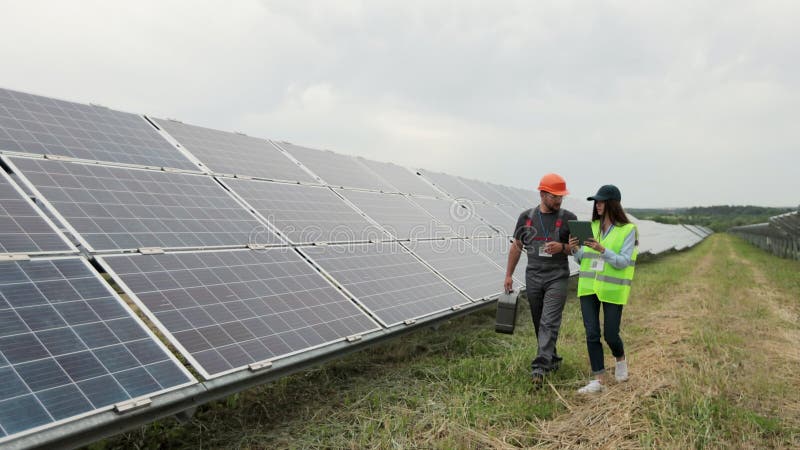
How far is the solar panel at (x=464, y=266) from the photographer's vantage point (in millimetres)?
8328

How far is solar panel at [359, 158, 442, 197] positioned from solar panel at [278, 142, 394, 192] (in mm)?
431

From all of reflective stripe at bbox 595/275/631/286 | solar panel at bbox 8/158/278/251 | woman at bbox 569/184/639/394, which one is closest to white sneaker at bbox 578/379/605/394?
woman at bbox 569/184/639/394

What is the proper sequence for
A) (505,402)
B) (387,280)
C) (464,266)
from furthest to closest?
(464,266) → (387,280) → (505,402)

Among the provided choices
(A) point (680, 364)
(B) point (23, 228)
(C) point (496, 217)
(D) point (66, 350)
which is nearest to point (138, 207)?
(B) point (23, 228)

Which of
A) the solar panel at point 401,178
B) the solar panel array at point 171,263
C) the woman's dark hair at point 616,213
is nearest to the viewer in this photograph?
the solar panel array at point 171,263

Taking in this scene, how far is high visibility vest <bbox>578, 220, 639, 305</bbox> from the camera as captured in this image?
18.6ft

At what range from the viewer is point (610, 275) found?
571 cm

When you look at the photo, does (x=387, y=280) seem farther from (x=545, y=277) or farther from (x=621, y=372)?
(x=621, y=372)

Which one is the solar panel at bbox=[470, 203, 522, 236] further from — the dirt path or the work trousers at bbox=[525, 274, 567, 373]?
the work trousers at bbox=[525, 274, 567, 373]

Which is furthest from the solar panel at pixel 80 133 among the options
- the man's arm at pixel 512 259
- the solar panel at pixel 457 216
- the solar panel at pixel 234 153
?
the solar panel at pixel 457 216

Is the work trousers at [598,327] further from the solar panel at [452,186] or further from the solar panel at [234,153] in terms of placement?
the solar panel at [452,186]

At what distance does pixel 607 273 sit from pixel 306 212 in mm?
4309

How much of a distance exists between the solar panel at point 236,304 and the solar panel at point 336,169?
3797mm

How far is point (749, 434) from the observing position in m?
4.71
